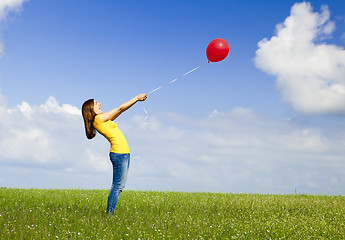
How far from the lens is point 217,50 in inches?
403

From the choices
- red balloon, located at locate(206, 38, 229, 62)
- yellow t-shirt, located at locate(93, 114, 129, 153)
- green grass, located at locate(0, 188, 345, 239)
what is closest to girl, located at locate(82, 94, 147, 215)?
yellow t-shirt, located at locate(93, 114, 129, 153)

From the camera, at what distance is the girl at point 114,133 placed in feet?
28.2

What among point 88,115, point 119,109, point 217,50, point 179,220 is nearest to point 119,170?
point 119,109

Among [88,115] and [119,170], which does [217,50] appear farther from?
[119,170]

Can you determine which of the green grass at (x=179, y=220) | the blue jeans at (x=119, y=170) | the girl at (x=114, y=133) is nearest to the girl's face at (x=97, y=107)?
the girl at (x=114, y=133)

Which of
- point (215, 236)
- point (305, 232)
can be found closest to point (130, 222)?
point (215, 236)

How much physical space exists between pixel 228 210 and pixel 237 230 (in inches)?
98.8

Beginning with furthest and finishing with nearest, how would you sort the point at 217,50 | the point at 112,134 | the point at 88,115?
1. the point at 217,50
2. the point at 88,115
3. the point at 112,134

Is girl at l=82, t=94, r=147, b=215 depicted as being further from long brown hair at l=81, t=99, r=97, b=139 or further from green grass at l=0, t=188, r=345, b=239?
green grass at l=0, t=188, r=345, b=239

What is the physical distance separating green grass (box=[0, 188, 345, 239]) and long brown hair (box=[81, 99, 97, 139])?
2128 mm

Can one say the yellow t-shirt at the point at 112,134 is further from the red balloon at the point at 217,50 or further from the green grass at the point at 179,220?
the red balloon at the point at 217,50

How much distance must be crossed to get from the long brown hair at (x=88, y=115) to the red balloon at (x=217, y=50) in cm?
364

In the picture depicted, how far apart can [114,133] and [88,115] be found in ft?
2.62

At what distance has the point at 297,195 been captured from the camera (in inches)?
615
